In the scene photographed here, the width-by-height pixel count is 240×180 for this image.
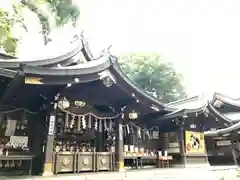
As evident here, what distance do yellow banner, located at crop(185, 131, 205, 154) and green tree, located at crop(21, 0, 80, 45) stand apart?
10.4 metres

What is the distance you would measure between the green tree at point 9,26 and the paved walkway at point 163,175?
31.8 feet

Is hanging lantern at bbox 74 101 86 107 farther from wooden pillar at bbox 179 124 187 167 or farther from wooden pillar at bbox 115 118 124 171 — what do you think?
wooden pillar at bbox 179 124 187 167

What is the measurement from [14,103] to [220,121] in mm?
13886

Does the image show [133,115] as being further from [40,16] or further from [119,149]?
[40,16]

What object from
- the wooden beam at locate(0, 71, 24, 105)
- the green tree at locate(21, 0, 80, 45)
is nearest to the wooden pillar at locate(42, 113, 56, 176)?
the wooden beam at locate(0, 71, 24, 105)

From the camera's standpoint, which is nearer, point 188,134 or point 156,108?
point 156,108

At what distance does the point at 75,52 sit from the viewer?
38.9 feet

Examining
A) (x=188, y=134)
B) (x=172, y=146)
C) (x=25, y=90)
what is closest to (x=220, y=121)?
(x=188, y=134)

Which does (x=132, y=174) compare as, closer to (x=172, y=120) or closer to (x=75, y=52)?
(x=172, y=120)

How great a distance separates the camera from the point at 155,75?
121 ft

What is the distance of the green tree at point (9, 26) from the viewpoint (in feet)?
45.6

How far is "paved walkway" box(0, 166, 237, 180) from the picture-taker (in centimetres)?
852

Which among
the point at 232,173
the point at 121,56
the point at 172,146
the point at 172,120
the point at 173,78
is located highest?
the point at 121,56

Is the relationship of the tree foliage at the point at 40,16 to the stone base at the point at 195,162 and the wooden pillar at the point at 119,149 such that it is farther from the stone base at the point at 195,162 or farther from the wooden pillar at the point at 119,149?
the stone base at the point at 195,162
